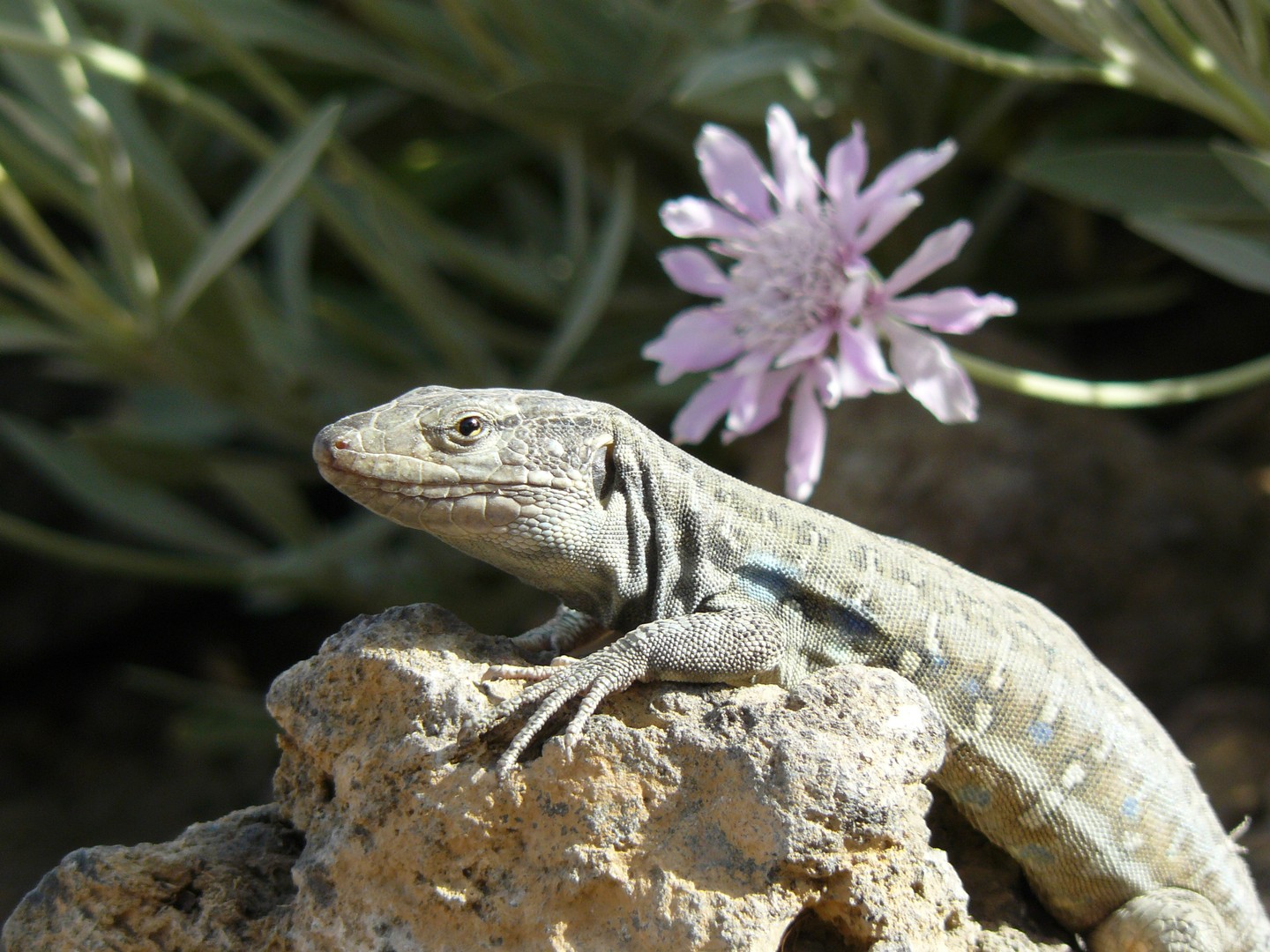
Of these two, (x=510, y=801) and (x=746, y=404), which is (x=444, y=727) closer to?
(x=510, y=801)

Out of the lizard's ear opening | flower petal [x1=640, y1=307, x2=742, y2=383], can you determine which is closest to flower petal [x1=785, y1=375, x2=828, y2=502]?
flower petal [x1=640, y1=307, x2=742, y2=383]

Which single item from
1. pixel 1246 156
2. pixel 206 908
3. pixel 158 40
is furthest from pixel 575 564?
pixel 158 40

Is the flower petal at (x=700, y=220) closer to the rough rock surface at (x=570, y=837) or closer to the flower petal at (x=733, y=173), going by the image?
the flower petal at (x=733, y=173)

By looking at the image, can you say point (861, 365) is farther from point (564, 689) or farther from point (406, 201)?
point (406, 201)

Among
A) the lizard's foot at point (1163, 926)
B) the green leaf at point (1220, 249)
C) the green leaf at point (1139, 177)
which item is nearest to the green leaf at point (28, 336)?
the green leaf at point (1139, 177)

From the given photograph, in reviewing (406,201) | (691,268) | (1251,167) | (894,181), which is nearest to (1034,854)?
(894,181)

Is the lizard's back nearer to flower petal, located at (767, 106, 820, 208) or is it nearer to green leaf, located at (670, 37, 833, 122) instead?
flower petal, located at (767, 106, 820, 208)
